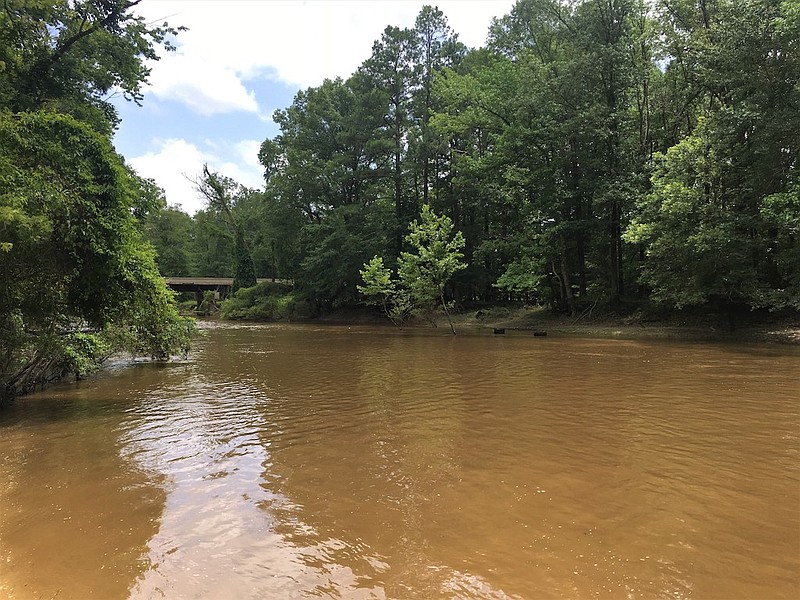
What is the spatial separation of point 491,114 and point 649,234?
576 inches

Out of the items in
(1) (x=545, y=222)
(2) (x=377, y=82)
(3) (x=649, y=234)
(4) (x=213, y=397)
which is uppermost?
(2) (x=377, y=82)

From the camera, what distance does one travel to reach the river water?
Result: 10.7 feet

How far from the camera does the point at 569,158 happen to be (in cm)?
2631

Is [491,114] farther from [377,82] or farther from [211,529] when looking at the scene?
[211,529]

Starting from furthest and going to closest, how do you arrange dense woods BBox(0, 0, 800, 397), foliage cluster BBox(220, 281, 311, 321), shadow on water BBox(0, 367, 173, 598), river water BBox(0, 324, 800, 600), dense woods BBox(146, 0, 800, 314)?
foliage cluster BBox(220, 281, 311, 321), dense woods BBox(146, 0, 800, 314), dense woods BBox(0, 0, 800, 397), shadow on water BBox(0, 367, 173, 598), river water BBox(0, 324, 800, 600)

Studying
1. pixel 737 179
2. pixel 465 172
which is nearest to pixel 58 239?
pixel 737 179

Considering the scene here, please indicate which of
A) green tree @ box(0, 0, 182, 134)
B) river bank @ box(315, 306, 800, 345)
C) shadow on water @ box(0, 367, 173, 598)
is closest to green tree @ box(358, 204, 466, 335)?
river bank @ box(315, 306, 800, 345)

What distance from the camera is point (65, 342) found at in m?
10.7

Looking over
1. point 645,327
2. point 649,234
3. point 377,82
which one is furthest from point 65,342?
point 377,82

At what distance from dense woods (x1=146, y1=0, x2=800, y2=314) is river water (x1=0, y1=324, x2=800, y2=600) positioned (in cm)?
1236

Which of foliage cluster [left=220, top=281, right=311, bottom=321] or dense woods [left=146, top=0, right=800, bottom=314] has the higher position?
dense woods [left=146, top=0, right=800, bottom=314]

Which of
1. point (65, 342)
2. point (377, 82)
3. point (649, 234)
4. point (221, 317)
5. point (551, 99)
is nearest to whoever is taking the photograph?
point (65, 342)

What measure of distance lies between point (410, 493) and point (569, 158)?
25.5m

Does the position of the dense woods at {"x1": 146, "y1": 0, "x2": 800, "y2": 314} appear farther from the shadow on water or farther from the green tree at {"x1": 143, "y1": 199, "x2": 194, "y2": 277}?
the green tree at {"x1": 143, "y1": 199, "x2": 194, "y2": 277}
